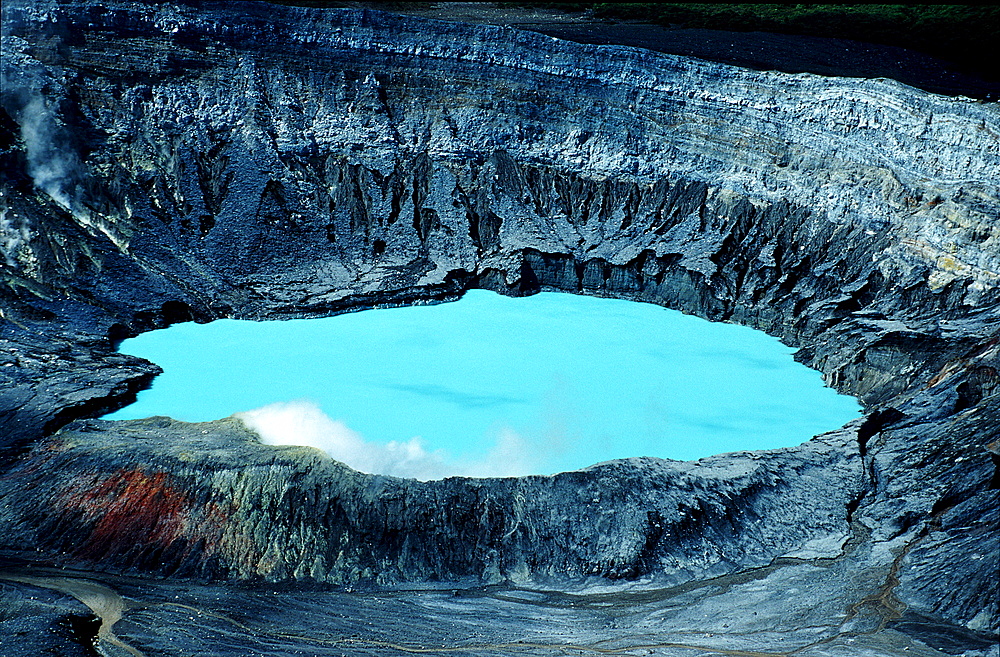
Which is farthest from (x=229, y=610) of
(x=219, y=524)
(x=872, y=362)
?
(x=872, y=362)

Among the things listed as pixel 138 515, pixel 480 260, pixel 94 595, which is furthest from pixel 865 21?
pixel 94 595

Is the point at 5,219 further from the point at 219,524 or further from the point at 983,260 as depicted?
the point at 983,260

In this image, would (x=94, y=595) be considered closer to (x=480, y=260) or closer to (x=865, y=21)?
(x=480, y=260)

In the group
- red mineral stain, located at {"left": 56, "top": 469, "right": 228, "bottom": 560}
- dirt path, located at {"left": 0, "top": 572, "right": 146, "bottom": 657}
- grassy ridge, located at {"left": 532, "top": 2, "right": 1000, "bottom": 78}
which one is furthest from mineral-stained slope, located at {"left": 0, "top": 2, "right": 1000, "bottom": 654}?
grassy ridge, located at {"left": 532, "top": 2, "right": 1000, "bottom": 78}

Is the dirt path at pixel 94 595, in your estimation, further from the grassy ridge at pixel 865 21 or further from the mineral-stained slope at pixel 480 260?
the grassy ridge at pixel 865 21

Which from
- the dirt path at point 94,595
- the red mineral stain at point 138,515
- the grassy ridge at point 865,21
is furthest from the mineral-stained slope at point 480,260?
the grassy ridge at point 865,21

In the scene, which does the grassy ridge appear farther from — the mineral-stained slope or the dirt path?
the dirt path
